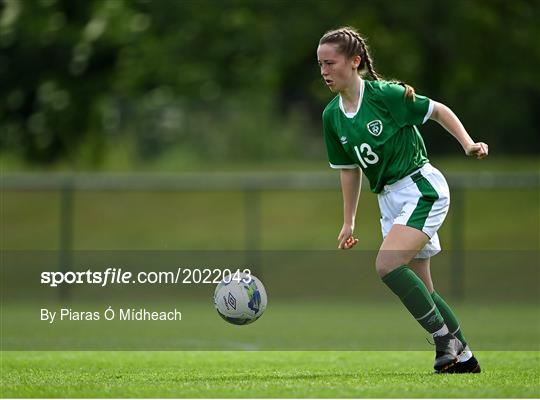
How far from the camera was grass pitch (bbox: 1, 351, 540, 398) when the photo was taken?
641 centimetres

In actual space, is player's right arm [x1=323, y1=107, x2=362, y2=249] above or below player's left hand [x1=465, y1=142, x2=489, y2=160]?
below

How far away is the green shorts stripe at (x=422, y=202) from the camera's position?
7.29 meters

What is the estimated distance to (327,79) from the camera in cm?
742

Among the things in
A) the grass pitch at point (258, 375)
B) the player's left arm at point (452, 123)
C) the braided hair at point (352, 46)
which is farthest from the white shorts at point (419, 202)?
the grass pitch at point (258, 375)

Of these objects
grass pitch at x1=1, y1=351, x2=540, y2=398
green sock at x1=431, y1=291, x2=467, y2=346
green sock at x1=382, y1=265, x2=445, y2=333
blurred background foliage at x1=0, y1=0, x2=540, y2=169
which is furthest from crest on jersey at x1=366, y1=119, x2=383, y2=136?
blurred background foliage at x1=0, y1=0, x2=540, y2=169

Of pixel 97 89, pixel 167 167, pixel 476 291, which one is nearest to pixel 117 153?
pixel 167 167

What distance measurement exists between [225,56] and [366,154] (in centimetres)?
2062

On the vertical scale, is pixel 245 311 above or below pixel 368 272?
above

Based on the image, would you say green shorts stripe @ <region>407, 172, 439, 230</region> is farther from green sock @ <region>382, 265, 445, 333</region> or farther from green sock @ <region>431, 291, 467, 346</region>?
green sock @ <region>431, 291, 467, 346</region>

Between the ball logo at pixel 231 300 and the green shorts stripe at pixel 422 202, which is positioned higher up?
the green shorts stripe at pixel 422 202

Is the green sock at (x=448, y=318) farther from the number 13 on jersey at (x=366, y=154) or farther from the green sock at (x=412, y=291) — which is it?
the number 13 on jersey at (x=366, y=154)

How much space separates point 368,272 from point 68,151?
9.06 m

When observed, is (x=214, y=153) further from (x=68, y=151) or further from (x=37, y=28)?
(x=37, y=28)

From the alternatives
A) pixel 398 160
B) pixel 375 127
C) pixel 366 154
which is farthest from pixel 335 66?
pixel 398 160
